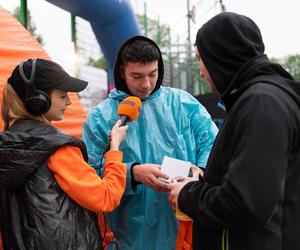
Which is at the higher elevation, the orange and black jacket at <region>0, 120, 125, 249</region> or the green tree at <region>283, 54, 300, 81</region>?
the orange and black jacket at <region>0, 120, 125, 249</region>

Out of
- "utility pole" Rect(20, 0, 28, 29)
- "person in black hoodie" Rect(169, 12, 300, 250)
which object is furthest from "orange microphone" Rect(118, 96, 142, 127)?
"utility pole" Rect(20, 0, 28, 29)

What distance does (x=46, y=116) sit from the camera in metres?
1.58

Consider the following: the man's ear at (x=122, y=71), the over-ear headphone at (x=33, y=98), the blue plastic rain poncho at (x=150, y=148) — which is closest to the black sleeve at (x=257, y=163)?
the over-ear headphone at (x=33, y=98)

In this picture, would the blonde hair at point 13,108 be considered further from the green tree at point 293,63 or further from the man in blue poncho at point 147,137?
the green tree at point 293,63

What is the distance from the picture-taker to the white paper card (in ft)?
5.53

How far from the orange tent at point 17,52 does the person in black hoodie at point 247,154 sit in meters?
1.36

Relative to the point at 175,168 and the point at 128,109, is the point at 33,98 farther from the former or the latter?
the point at 175,168

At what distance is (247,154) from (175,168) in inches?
27.7

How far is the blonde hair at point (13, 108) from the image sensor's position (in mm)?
1529

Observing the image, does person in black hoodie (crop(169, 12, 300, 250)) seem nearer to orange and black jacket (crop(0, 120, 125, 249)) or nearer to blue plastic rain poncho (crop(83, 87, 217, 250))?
orange and black jacket (crop(0, 120, 125, 249))

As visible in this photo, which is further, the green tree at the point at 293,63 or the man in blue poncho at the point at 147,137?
the green tree at the point at 293,63

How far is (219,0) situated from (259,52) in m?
12.5

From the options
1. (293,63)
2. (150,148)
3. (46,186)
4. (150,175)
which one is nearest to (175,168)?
(150,175)

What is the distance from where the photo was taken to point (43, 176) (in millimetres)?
1445
